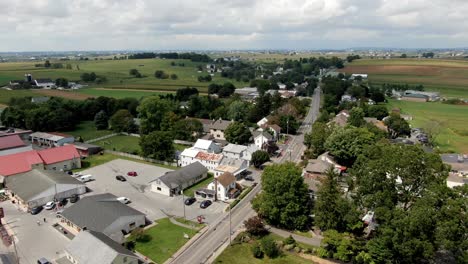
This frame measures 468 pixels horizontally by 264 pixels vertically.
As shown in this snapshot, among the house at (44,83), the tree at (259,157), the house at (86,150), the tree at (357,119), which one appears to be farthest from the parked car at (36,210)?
the house at (44,83)

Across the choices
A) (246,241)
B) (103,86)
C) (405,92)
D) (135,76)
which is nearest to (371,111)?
(405,92)

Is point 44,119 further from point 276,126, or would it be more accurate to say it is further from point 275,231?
point 275,231

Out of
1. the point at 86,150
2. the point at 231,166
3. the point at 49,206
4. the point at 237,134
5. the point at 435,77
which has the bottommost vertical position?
the point at 49,206

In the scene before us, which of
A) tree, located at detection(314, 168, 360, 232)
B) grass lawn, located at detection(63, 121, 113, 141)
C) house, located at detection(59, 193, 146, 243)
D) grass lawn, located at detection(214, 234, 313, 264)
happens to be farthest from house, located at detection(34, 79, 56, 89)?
tree, located at detection(314, 168, 360, 232)

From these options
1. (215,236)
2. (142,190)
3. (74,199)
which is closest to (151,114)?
(142,190)

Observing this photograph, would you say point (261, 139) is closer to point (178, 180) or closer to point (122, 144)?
point (178, 180)

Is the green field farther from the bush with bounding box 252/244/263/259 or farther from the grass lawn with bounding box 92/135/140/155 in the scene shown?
the grass lawn with bounding box 92/135/140/155

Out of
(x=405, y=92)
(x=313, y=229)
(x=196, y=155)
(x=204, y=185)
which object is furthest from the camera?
(x=405, y=92)
